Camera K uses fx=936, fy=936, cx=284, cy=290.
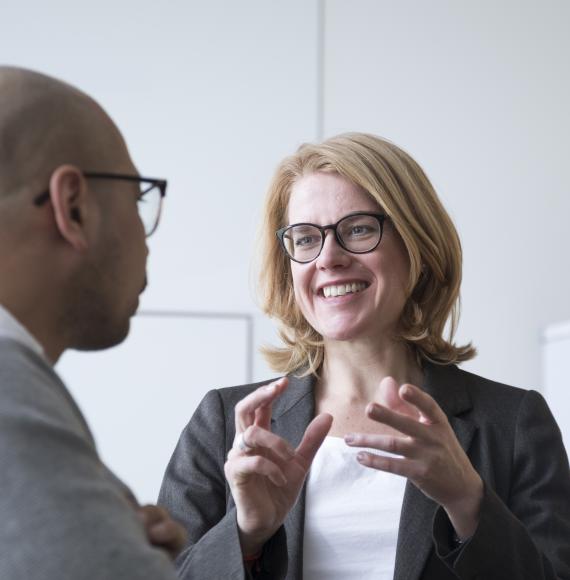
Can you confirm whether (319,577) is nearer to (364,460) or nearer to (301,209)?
(364,460)

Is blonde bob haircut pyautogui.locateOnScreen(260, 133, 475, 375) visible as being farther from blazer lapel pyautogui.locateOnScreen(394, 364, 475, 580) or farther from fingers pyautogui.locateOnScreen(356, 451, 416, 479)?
fingers pyautogui.locateOnScreen(356, 451, 416, 479)

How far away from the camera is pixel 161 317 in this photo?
3.60 meters

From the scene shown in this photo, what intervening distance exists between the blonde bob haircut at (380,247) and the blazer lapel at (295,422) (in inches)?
2.4

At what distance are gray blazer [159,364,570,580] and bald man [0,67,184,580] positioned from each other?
0.67m

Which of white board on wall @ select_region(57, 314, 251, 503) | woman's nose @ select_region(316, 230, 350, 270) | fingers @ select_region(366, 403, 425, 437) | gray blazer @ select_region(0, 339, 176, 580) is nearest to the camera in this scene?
gray blazer @ select_region(0, 339, 176, 580)

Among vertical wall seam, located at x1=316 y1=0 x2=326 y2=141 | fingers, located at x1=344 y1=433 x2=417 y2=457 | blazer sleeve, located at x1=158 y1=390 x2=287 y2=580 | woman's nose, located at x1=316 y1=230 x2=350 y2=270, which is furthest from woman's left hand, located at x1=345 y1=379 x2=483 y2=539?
vertical wall seam, located at x1=316 y1=0 x2=326 y2=141

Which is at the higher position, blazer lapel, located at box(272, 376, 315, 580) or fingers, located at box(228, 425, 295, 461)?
fingers, located at box(228, 425, 295, 461)

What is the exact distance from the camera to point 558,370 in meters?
3.39

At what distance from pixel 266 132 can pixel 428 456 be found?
2418 mm

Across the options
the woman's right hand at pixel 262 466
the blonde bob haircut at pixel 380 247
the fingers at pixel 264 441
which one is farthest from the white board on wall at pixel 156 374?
the fingers at pixel 264 441

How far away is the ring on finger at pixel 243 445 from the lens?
57.5 inches

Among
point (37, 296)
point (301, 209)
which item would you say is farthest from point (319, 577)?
point (37, 296)

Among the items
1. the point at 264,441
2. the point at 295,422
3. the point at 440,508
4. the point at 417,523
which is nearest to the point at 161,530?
the point at 264,441

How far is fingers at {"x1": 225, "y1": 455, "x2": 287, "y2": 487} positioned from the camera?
1.44m
